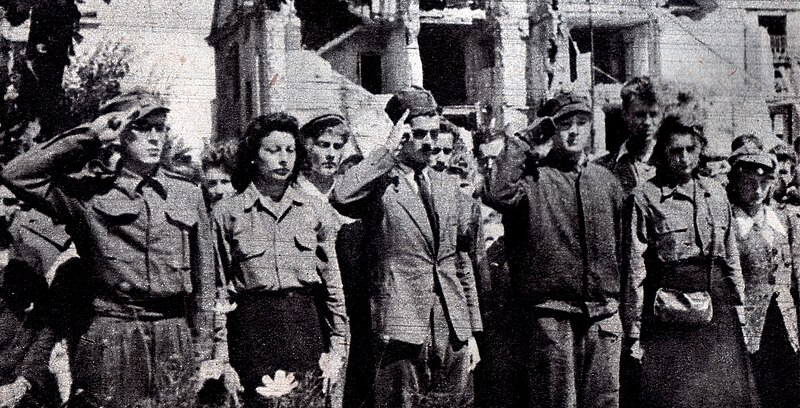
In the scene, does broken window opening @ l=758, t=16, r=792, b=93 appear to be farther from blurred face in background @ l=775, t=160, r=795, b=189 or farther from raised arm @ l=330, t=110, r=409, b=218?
raised arm @ l=330, t=110, r=409, b=218

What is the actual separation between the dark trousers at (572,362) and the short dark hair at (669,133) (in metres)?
0.86

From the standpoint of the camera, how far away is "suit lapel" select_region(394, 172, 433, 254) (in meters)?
4.10

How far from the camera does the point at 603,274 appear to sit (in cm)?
418

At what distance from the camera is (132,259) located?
382 cm

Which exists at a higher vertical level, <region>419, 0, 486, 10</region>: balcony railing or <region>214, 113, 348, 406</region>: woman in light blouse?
<region>419, 0, 486, 10</region>: balcony railing

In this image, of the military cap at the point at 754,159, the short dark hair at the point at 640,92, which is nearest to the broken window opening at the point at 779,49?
the military cap at the point at 754,159

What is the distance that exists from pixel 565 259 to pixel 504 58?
1.15 metres

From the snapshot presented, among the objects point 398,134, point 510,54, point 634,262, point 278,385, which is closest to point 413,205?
point 398,134

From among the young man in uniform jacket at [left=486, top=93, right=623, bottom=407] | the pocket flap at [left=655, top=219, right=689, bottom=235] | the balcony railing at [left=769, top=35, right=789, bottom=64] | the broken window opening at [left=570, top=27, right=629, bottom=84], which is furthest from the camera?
the balcony railing at [left=769, top=35, right=789, bottom=64]

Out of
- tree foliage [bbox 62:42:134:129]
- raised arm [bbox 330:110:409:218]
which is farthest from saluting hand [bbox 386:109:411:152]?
tree foliage [bbox 62:42:134:129]

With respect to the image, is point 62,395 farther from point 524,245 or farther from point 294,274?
point 524,245

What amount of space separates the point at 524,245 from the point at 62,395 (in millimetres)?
1951

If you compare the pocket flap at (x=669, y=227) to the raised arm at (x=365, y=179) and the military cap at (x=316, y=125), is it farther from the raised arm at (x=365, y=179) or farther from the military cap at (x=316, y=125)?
the military cap at (x=316, y=125)

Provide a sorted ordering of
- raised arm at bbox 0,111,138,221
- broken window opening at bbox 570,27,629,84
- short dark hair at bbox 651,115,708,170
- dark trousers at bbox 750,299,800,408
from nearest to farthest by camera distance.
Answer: raised arm at bbox 0,111,138,221
short dark hair at bbox 651,115,708,170
dark trousers at bbox 750,299,800,408
broken window opening at bbox 570,27,629,84
